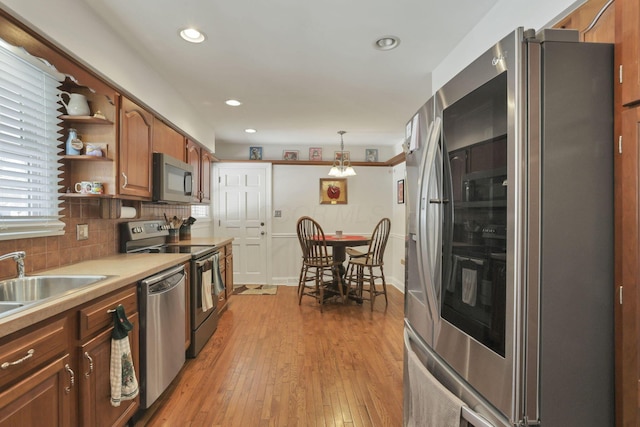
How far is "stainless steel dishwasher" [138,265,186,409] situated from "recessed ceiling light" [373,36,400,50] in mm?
2059

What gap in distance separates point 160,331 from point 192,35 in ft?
6.11

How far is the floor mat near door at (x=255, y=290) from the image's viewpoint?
456 cm

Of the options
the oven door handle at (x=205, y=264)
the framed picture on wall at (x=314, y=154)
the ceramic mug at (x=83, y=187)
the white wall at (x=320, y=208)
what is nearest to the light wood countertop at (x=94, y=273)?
the oven door handle at (x=205, y=264)

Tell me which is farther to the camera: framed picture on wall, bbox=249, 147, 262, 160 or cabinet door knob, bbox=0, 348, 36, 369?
framed picture on wall, bbox=249, 147, 262, 160

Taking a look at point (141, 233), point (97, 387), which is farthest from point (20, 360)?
point (141, 233)

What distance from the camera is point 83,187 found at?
6.49 feet

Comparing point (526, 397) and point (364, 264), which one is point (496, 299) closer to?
point (526, 397)

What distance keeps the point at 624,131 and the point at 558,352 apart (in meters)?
0.62

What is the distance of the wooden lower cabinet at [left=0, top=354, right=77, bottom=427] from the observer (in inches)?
38.6

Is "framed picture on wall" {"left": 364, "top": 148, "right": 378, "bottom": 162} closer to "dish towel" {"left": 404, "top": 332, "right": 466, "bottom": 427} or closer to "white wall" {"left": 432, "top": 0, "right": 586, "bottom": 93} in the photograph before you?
"white wall" {"left": 432, "top": 0, "right": 586, "bottom": 93}

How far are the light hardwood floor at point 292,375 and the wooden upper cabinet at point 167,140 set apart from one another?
1801mm

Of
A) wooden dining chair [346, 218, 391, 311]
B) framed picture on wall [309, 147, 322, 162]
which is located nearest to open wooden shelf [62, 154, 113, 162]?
wooden dining chair [346, 218, 391, 311]

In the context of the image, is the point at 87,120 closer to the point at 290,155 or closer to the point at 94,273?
the point at 94,273

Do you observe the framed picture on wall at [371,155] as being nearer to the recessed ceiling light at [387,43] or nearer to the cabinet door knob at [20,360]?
the recessed ceiling light at [387,43]
